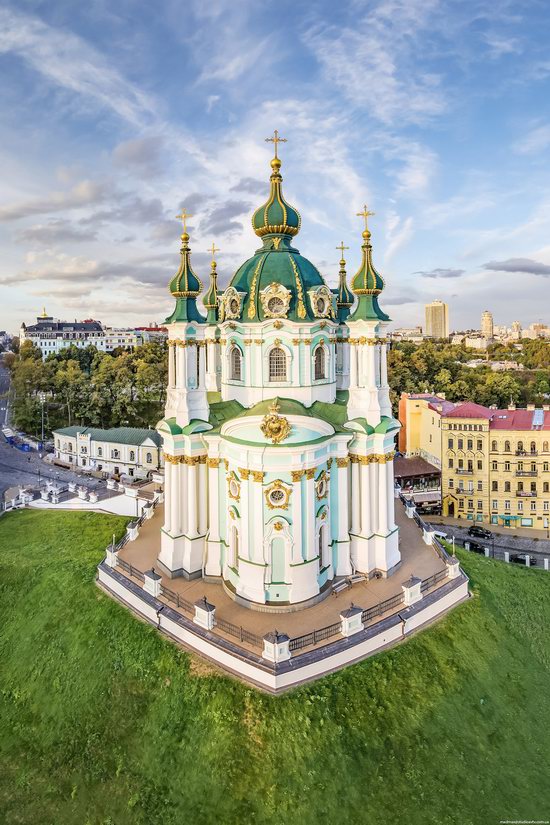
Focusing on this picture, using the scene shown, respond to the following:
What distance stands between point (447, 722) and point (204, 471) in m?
9.92

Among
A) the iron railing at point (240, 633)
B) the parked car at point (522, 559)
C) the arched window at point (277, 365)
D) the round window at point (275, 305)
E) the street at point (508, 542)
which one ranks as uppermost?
the round window at point (275, 305)

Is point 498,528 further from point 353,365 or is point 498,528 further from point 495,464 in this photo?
point 353,365

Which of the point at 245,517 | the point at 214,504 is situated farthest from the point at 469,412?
the point at 245,517

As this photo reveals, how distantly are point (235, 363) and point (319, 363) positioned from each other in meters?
2.86

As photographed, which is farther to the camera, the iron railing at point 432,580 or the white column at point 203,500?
the white column at point 203,500

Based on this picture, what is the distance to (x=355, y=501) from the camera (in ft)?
56.1

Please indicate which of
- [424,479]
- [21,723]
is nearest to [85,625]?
[21,723]

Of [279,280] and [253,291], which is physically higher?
[279,280]

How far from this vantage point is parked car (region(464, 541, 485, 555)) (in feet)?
90.1

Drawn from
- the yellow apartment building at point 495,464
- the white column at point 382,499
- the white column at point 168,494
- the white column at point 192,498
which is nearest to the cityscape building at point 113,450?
the white column at point 168,494

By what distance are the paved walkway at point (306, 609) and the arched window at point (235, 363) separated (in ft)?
22.7

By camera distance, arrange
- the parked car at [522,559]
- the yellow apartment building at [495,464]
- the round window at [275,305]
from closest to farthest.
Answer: the round window at [275,305] < the parked car at [522,559] < the yellow apartment building at [495,464]

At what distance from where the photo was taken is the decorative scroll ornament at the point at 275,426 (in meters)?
14.3

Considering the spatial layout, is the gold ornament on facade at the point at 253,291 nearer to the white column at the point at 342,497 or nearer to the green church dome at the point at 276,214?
the green church dome at the point at 276,214
